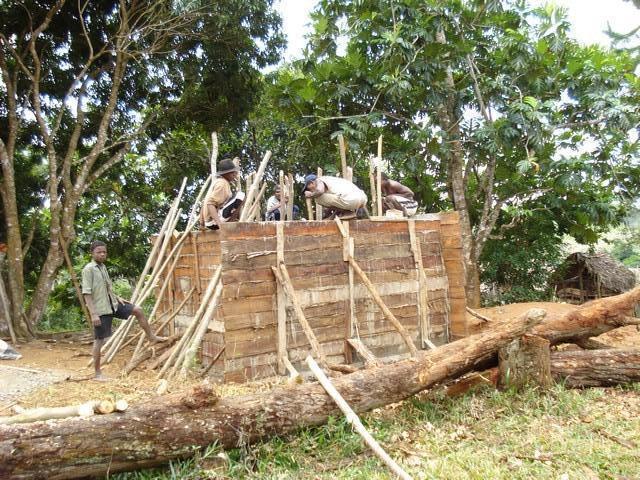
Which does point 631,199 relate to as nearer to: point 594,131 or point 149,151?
point 594,131

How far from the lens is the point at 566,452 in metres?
3.83

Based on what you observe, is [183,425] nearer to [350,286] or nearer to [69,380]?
[350,286]

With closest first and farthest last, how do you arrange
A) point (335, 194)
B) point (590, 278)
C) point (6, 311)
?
point (335, 194), point (6, 311), point (590, 278)

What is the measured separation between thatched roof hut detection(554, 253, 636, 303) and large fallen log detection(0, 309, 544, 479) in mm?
10464

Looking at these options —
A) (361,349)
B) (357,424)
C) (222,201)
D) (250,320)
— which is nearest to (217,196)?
(222,201)

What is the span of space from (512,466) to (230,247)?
326 cm

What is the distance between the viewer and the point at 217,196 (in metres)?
6.34

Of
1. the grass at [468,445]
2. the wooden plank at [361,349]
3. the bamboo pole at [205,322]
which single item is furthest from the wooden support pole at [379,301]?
the bamboo pole at [205,322]

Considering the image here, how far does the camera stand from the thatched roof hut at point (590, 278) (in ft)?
43.8

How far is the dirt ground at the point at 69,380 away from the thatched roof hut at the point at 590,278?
13.8ft

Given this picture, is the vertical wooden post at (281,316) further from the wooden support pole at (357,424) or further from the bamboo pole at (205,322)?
the wooden support pole at (357,424)

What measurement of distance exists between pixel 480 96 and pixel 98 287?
780 centimetres

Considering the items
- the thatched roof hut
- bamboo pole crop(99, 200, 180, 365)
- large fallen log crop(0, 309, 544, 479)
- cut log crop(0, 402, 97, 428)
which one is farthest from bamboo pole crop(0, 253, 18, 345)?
the thatched roof hut

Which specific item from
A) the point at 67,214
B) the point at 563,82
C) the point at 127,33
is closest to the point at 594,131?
the point at 563,82
